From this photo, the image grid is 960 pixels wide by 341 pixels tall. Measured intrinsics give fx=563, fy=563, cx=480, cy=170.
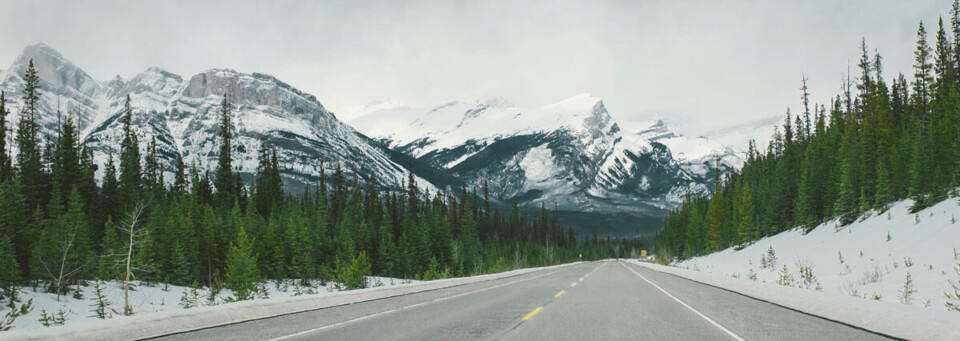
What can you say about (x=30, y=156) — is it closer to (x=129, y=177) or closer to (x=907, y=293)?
(x=129, y=177)

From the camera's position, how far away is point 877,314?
10.3 metres

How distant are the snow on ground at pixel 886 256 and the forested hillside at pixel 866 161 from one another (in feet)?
8.61

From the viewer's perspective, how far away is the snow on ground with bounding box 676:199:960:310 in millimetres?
21375

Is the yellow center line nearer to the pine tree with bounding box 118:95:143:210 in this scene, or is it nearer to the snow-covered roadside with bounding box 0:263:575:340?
the snow-covered roadside with bounding box 0:263:575:340

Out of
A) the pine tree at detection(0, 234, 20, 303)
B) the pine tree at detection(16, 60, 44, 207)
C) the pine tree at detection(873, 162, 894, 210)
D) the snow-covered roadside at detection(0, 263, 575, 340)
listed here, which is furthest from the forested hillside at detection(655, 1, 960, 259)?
the pine tree at detection(16, 60, 44, 207)

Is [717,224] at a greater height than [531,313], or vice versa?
[531,313]

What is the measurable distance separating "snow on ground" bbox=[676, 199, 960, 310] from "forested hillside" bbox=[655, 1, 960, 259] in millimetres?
2626

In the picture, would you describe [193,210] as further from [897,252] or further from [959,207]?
[959,207]

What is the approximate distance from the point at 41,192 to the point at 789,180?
8824cm

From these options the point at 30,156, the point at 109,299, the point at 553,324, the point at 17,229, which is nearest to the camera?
the point at 553,324

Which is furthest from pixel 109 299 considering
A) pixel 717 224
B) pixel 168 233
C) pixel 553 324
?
pixel 717 224

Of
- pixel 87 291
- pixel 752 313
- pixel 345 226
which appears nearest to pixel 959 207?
Result: pixel 752 313

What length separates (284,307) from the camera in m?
14.8

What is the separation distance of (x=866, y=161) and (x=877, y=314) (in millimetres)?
55284
